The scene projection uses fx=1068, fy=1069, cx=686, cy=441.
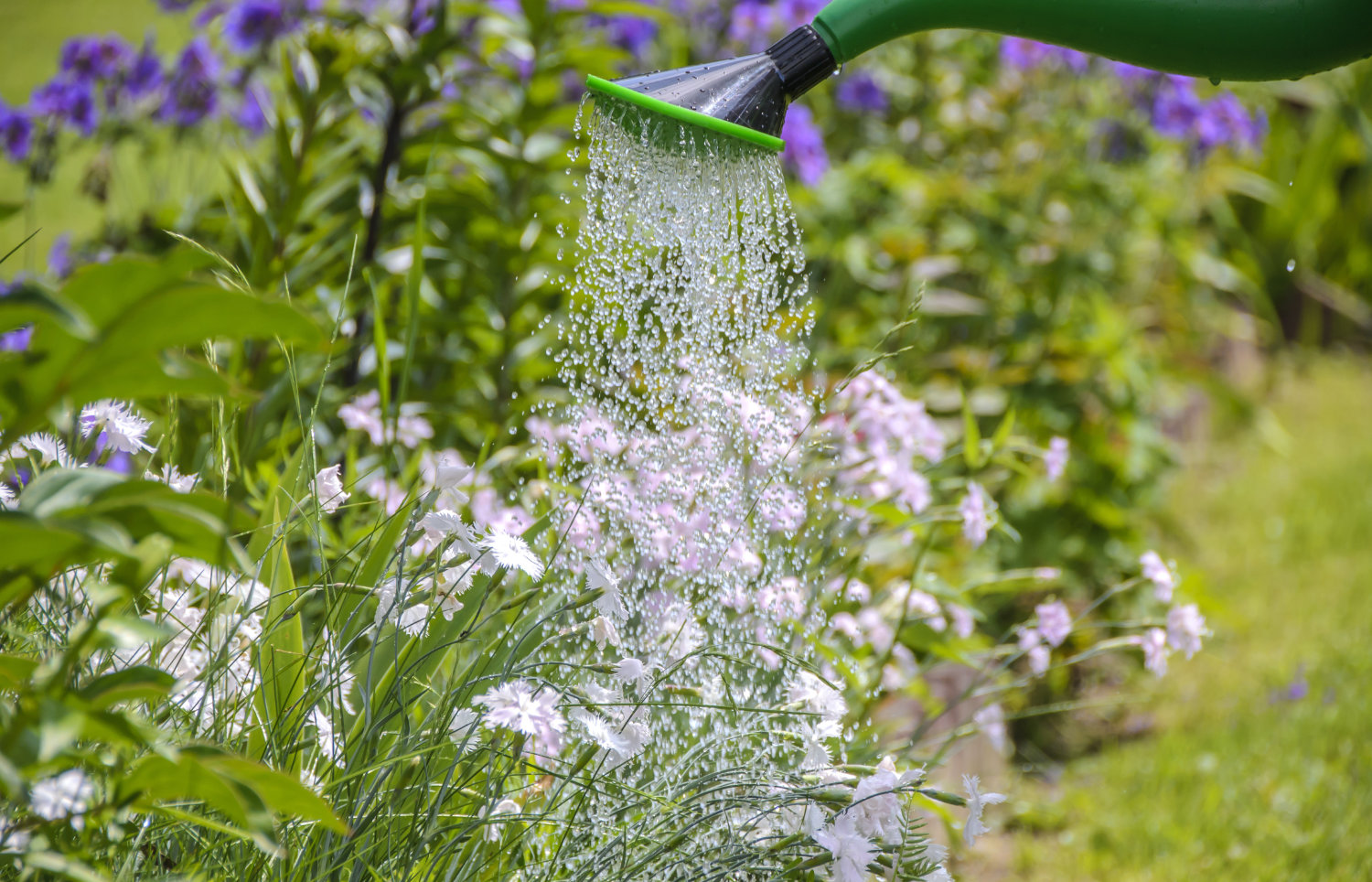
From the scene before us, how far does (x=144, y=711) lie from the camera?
110 centimetres

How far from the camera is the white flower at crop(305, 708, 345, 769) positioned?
1.13 m

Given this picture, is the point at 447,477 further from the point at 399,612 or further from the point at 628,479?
the point at 628,479

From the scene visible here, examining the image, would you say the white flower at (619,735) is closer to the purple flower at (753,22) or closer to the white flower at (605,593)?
the white flower at (605,593)

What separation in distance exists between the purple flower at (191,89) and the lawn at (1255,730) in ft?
7.75

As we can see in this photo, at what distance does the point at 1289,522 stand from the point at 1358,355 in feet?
7.96

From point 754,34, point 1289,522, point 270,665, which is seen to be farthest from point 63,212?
point 1289,522

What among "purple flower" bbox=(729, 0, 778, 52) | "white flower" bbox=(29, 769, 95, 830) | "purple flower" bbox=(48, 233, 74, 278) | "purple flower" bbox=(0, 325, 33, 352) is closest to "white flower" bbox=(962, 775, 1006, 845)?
"white flower" bbox=(29, 769, 95, 830)

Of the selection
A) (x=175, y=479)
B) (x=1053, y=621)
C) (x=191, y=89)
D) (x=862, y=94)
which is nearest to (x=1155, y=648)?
(x=1053, y=621)

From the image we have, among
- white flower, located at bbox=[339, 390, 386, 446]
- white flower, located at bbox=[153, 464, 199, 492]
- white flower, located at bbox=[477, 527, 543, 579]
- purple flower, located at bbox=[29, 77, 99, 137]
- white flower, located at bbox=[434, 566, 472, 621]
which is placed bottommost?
white flower, located at bbox=[434, 566, 472, 621]

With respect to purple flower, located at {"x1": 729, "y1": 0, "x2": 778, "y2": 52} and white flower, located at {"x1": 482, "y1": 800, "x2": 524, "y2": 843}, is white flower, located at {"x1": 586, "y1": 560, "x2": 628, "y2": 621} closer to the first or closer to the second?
white flower, located at {"x1": 482, "y1": 800, "x2": 524, "y2": 843}

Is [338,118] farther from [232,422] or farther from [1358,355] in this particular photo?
[1358,355]

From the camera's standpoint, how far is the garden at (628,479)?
3.21 ft

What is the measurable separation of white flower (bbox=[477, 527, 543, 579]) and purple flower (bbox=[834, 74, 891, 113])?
2385 mm

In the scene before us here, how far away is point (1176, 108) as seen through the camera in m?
3.05
